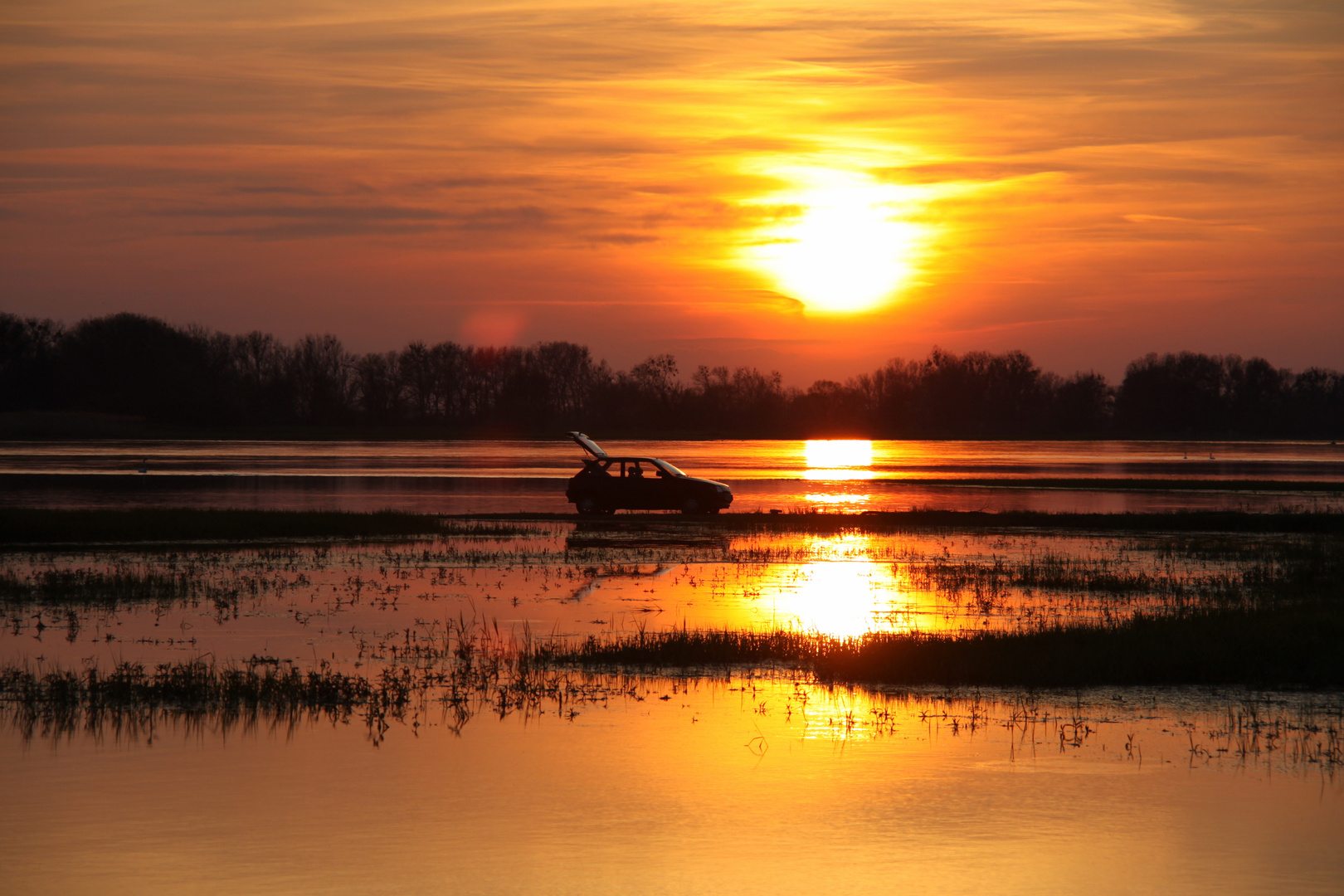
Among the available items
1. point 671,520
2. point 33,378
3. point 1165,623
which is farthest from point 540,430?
point 1165,623

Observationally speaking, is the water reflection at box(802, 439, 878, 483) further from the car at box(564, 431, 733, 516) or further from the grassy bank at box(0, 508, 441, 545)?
the grassy bank at box(0, 508, 441, 545)

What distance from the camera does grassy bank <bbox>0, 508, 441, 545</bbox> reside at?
27.3 m

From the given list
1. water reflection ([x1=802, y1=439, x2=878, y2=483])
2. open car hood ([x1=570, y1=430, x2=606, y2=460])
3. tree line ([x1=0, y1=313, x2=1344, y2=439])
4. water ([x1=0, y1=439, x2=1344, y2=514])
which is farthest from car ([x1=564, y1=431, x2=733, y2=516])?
tree line ([x1=0, y1=313, x2=1344, y2=439])

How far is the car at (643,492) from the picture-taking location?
111ft

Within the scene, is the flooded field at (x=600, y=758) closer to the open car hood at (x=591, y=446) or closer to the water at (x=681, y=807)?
the water at (x=681, y=807)

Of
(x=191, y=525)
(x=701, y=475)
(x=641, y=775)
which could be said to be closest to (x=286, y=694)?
(x=641, y=775)

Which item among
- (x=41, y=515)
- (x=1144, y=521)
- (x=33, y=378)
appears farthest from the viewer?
(x=33, y=378)

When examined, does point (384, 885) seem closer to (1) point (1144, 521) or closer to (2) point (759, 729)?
(2) point (759, 729)

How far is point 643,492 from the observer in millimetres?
33906

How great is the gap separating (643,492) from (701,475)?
1128 inches

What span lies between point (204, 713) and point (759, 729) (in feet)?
15.3

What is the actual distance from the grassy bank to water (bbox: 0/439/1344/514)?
5.41m

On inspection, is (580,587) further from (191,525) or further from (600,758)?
(191,525)

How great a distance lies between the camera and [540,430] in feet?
579
